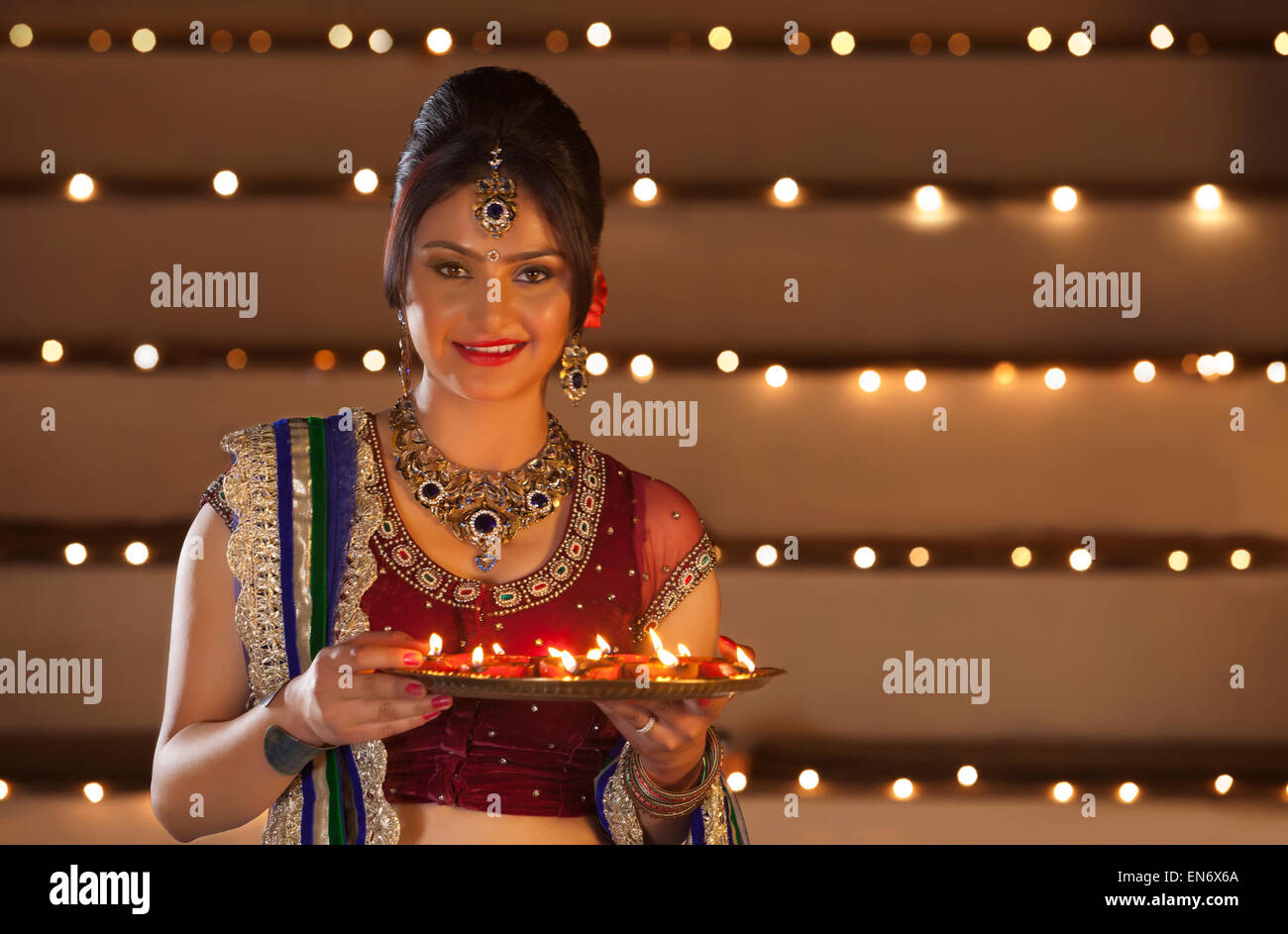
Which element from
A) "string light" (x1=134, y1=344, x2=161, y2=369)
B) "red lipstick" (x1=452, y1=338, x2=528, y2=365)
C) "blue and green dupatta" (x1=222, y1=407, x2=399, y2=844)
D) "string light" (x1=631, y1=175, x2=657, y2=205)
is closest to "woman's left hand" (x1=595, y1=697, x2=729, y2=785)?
"blue and green dupatta" (x1=222, y1=407, x2=399, y2=844)

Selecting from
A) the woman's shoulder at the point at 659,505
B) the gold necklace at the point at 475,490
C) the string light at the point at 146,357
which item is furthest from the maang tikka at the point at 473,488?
the string light at the point at 146,357

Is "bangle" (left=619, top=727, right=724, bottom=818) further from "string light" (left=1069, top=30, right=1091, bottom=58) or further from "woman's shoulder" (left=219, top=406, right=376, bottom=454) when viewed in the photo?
"string light" (left=1069, top=30, right=1091, bottom=58)

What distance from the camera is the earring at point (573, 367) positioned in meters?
1.61

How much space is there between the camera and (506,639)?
153 centimetres

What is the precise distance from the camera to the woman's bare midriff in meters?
1.49

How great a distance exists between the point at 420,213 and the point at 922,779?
5.00 ft

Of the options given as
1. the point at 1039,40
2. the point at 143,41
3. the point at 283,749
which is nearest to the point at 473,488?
the point at 283,749

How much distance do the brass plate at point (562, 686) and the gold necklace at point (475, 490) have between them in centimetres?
33

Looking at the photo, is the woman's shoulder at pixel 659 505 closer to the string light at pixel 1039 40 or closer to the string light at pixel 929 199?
the string light at pixel 929 199

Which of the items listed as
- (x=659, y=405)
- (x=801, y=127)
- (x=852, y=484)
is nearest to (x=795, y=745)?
(x=852, y=484)

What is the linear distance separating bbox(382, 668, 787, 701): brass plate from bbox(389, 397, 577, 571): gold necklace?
0.33m

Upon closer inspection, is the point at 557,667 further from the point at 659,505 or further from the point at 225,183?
the point at 225,183

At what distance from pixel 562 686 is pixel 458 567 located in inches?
15.5

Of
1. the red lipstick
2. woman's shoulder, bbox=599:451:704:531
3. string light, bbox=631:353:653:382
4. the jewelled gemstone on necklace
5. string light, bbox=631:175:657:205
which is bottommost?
the jewelled gemstone on necklace
